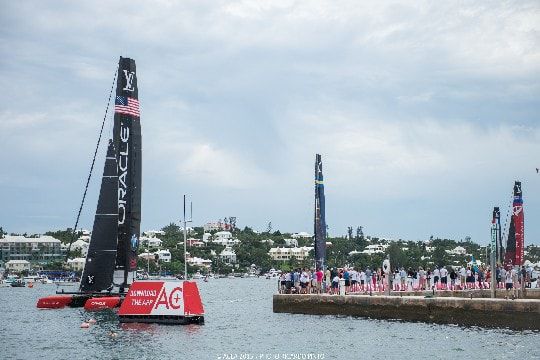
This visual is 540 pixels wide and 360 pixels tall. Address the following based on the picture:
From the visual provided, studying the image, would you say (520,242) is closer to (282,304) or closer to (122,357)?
(282,304)

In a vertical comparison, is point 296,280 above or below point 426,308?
above

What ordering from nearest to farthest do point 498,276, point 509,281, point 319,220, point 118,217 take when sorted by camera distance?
point 509,281 → point 498,276 → point 319,220 → point 118,217

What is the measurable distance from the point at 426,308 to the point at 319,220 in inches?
689

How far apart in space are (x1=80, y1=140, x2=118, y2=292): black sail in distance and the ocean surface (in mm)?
9819

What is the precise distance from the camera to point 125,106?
2562 inches

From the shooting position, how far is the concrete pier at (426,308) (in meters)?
39.3

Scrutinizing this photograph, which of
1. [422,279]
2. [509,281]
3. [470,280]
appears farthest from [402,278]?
[509,281]

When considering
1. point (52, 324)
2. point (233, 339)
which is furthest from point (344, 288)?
point (52, 324)

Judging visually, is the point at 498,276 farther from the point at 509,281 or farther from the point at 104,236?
the point at 104,236

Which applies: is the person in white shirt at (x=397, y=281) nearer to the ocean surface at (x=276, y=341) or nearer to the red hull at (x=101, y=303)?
the ocean surface at (x=276, y=341)

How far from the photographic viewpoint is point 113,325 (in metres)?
48.8

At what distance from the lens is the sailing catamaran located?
62250 mm

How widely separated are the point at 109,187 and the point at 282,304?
55.6ft

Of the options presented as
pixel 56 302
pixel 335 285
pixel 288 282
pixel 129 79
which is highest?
pixel 129 79
